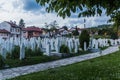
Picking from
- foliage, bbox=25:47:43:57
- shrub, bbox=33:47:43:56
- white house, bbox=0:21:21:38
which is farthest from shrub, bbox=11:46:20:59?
white house, bbox=0:21:21:38

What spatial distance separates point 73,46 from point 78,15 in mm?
23936

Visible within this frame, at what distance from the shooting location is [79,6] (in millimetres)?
6609

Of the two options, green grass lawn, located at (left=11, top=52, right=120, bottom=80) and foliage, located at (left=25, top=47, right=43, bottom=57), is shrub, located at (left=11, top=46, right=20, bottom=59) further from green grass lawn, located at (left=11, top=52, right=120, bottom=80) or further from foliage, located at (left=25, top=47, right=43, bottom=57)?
green grass lawn, located at (left=11, top=52, right=120, bottom=80)

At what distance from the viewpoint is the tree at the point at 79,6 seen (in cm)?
641

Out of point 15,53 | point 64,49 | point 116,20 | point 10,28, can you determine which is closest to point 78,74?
point 116,20

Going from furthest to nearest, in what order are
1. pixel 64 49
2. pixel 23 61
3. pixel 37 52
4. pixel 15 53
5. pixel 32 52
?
1. pixel 64 49
2. pixel 37 52
3. pixel 32 52
4. pixel 15 53
5. pixel 23 61

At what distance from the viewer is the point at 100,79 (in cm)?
885

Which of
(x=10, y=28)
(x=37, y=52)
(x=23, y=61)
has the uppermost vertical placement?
(x=10, y=28)

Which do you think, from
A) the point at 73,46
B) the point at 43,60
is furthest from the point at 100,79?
the point at 73,46

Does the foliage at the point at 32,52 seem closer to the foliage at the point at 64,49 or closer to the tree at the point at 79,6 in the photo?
the foliage at the point at 64,49

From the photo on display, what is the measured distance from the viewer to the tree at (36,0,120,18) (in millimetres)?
6410

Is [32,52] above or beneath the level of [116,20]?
beneath

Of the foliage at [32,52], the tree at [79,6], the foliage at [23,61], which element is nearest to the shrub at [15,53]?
the foliage at [23,61]

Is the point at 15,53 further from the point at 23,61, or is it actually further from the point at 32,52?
the point at 32,52
